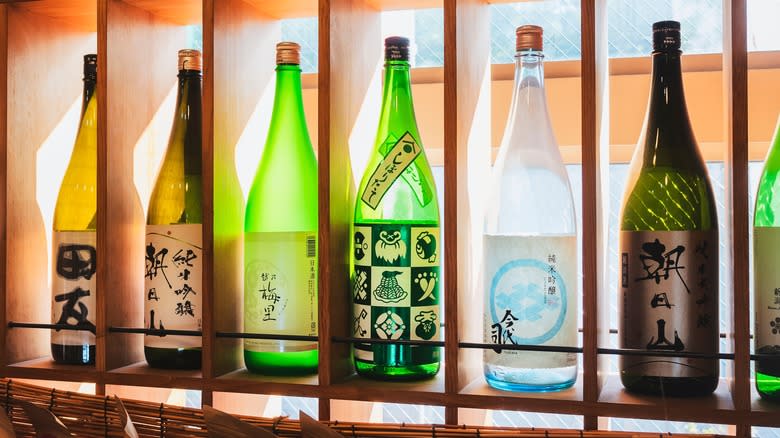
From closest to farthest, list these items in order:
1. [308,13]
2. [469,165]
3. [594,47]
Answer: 1. [594,47]
2. [469,165]
3. [308,13]

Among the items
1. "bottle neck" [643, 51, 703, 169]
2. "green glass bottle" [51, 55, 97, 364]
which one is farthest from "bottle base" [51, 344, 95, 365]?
"bottle neck" [643, 51, 703, 169]

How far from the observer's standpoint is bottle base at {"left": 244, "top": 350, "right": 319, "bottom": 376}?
83cm

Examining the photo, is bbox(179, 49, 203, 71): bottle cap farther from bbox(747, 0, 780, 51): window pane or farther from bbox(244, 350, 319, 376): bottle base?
bbox(747, 0, 780, 51): window pane

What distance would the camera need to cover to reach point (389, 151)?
888 mm

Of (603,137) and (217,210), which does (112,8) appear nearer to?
(217,210)

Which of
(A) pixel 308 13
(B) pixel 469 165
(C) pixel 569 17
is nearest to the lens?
(B) pixel 469 165

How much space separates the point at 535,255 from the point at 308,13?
16.4 inches

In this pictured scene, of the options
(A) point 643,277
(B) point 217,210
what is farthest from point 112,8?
(A) point 643,277

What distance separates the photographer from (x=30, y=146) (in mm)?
969

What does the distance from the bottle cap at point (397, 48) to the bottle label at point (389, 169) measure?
0.10 metres

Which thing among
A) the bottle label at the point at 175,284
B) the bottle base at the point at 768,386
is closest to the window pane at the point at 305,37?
the bottle label at the point at 175,284

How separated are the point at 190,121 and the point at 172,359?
318 millimetres

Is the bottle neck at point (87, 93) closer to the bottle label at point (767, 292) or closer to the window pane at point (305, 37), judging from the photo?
the window pane at point (305, 37)

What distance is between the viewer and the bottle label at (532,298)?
29.4 inches
